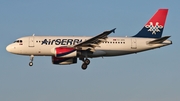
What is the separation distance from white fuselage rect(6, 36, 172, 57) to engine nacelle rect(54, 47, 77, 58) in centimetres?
92

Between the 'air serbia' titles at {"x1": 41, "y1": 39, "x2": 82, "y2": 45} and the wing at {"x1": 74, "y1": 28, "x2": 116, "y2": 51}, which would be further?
the 'air serbia' titles at {"x1": 41, "y1": 39, "x2": 82, "y2": 45}

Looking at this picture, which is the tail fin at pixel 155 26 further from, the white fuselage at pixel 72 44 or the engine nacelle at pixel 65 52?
the engine nacelle at pixel 65 52

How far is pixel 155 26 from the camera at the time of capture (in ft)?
215

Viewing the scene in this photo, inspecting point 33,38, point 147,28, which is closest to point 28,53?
point 33,38

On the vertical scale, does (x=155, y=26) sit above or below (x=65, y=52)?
above

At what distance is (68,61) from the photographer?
202 feet

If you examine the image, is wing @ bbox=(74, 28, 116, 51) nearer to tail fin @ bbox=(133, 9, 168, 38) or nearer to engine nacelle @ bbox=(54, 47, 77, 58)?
engine nacelle @ bbox=(54, 47, 77, 58)

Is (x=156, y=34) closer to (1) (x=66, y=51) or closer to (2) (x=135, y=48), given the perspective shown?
(2) (x=135, y=48)

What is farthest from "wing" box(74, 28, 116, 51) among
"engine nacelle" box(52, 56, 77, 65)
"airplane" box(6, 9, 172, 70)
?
"engine nacelle" box(52, 56, 77, 65)

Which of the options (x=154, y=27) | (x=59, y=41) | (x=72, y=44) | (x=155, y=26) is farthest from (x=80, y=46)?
(x=155, y=26)

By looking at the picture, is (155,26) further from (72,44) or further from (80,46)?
(72,44)

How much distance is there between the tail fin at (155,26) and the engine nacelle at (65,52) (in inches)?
401

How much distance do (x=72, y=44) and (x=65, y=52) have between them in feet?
7.04

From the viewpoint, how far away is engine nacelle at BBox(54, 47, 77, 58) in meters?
57.8
